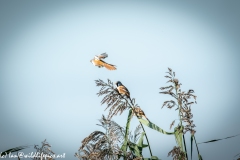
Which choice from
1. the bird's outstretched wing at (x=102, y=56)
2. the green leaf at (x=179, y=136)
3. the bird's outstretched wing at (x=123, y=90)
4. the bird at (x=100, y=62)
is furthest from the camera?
the bird's outstretched wing at (x=102, y=56)

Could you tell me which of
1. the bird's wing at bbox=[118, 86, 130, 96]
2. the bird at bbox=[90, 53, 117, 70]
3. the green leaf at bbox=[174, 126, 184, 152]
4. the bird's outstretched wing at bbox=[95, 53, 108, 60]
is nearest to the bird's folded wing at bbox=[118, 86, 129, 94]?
the bird's wing at bbox=[118, 86, 130, 96]

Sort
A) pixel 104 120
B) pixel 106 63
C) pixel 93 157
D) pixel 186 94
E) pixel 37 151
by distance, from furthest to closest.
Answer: pixel 106 63, pixel 37 151, pixel 104 120, pixel 93 157, pixel 186 94

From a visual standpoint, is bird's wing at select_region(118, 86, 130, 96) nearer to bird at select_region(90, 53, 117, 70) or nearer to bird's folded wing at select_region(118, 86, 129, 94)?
bird's folded wing at select_region(118, 86, 129, 94)

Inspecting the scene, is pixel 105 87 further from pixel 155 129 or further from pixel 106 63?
pixel 106 63

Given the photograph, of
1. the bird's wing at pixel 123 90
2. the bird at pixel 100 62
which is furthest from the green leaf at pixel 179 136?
the bird at pixel 100 62

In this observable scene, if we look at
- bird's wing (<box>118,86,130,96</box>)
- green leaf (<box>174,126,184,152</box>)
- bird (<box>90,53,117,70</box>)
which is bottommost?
green leaf (<box>174,126,184,152</box>)

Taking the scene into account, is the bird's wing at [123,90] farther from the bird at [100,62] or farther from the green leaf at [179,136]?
the bird at [100,62]

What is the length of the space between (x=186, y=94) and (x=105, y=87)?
0.76 m

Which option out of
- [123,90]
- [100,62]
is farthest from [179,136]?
[100,62]

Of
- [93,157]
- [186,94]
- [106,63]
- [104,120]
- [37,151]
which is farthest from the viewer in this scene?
[106,63]

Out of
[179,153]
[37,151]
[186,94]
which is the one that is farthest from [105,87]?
[37,151]

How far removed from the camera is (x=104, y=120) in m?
2.68

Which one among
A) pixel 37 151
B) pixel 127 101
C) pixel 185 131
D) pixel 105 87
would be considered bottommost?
pixel 185 131

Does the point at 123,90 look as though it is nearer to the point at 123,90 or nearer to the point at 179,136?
the point at 123,90
